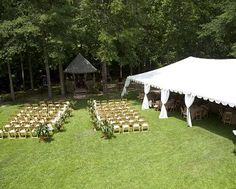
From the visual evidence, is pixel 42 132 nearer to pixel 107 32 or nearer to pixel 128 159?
pixel 128 159

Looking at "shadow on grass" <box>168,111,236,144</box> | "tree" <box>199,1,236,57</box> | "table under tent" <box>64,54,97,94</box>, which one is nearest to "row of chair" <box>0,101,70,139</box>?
"table under tent" <box>64,54,97,94</box>

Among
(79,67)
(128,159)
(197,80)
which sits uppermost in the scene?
(79,67)

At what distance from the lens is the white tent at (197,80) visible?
61.7 feet

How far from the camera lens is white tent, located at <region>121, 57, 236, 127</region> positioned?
1879 centimetres

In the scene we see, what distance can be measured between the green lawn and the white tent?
208 cm

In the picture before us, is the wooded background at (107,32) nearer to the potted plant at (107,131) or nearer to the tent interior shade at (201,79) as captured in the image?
the tent interior shade at (201,79)

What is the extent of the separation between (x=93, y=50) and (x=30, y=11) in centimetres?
672

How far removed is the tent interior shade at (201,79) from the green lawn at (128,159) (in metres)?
2.18

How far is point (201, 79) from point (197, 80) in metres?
0.25

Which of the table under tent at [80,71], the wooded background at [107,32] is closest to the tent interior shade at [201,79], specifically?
the wooded background at [107,32]

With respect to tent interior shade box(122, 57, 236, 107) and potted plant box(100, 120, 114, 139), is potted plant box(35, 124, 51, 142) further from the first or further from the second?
tent interior shade box(122, 57, 236, 107)

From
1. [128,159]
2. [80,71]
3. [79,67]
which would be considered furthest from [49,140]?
[79,67]

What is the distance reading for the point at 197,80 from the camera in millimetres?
21500

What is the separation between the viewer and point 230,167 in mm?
14828
